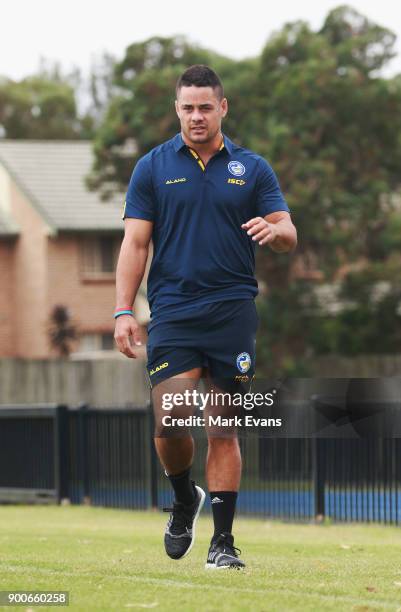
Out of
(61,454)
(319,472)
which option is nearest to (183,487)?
(319,472)

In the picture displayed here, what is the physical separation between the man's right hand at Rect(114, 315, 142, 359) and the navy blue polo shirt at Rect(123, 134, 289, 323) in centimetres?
15

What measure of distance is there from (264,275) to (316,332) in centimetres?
213

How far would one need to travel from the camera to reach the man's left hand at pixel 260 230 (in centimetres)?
695

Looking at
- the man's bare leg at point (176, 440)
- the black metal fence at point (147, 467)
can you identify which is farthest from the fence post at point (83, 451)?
the man's bare leg at point (176, 440)

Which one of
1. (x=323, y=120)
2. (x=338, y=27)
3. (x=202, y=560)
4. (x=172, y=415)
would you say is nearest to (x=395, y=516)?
(x=202, y=560)

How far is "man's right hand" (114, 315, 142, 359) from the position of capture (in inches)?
286

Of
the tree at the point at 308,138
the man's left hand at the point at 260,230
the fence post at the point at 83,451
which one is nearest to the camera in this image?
the man's left hand at the point at 260,230

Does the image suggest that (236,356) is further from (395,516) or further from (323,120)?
(323,120)

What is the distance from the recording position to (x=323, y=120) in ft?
104

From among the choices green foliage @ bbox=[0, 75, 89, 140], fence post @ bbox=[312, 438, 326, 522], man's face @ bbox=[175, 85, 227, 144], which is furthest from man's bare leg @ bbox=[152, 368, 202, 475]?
green foliage @ bbox=[0, 75, 89, 140]

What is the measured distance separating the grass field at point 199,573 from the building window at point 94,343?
3033 cm

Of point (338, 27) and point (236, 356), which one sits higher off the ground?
point (338, 27)

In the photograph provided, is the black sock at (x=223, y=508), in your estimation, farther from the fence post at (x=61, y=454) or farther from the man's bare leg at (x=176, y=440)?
the fence post at (x=61, y=454)

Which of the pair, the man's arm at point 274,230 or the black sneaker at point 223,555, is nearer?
the man's arm at point 274,230
